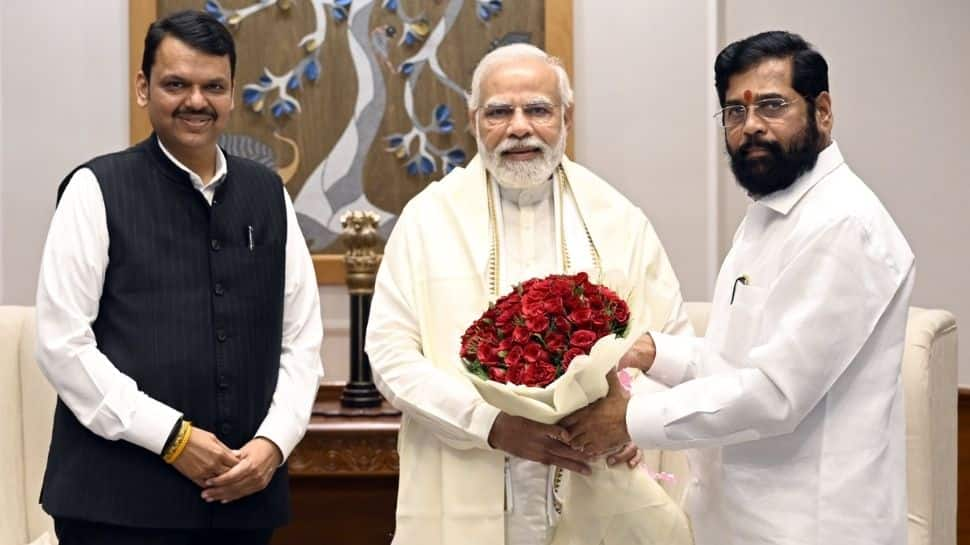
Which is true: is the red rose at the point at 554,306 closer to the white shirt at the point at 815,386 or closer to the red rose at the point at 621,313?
the red rose at the point at 621,313

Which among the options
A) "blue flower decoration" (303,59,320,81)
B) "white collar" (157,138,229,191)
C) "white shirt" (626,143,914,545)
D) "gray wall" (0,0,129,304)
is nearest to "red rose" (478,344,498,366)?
"white shirt" (626,143,914,545)

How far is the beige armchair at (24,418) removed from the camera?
3.99 metres

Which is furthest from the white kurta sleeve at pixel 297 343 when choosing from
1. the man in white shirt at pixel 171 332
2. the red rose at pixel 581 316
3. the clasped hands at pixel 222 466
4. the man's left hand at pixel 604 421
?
the red rose at pixel 581 316

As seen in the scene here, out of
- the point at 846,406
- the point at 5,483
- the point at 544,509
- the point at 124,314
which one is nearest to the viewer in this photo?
the point at 846,406

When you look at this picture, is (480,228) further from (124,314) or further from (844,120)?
(844,120)

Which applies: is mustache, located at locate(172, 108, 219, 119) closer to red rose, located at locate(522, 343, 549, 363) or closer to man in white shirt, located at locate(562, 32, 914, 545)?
red rose, located at locate(522, 343, 549, 363)

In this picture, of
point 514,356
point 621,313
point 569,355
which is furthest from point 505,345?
point 621,313

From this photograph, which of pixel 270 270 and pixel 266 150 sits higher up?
pixel 266 150

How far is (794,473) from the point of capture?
2547mm

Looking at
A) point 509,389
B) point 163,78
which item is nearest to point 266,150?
point 163,78

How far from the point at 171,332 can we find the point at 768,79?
1454 mm

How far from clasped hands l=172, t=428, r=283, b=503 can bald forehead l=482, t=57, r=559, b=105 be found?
1158mm

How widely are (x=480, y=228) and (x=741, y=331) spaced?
1029mm

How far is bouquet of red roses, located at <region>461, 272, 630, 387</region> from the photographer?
106 inches
